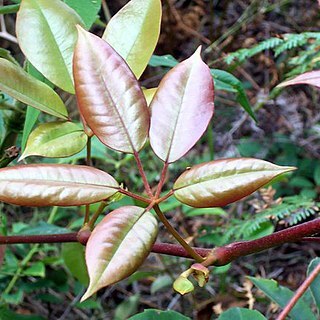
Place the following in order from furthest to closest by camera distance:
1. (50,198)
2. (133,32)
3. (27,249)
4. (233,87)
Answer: (27,249) < (233,87) < (133,32) < (50,198)

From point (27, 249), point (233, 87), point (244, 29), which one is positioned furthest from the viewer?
point (244, 29)

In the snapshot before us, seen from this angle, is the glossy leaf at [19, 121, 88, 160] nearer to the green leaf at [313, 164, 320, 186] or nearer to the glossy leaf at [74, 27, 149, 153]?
the glossy leaf at [74, 27, 149, 153]

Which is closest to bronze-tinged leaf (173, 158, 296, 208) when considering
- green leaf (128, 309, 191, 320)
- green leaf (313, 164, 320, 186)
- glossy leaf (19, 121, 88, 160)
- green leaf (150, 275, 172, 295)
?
glossy leaf (19, 121, 88, 160)

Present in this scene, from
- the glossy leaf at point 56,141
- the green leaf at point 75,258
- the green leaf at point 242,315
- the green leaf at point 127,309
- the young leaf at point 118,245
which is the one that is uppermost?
the young leaf at point 118,245

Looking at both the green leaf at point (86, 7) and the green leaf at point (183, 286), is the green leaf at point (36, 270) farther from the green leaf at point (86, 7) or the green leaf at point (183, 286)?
the green leaf at point (183, 286)

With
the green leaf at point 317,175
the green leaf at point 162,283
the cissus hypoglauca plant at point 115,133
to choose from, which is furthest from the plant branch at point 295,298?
the green leaf at point 317,175

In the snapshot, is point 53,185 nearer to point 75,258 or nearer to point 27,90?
point 27,90

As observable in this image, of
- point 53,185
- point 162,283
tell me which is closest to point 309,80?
point 53,185

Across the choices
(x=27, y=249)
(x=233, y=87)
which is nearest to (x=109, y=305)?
(x=27, y=249)

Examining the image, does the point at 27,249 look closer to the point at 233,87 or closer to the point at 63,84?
the point at 233,87
